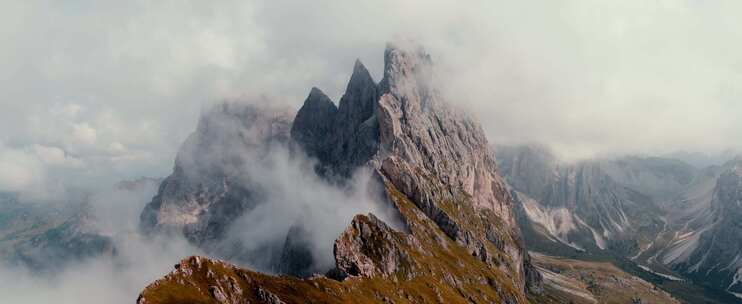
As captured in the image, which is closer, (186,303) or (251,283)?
(186,303)

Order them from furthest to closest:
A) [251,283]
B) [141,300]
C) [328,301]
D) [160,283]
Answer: [328,301] → [251,283] → [160,283] → [141,300]

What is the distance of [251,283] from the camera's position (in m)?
182

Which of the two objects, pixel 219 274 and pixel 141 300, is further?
pixel 219 274

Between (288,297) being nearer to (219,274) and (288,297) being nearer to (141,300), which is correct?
(219,274)

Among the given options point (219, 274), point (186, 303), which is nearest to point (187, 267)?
point (219, 274)

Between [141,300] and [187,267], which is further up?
[187,267]

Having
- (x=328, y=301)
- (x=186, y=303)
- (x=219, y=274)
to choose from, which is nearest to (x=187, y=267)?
(x=219, y=274)

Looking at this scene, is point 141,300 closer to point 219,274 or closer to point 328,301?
point 219,274

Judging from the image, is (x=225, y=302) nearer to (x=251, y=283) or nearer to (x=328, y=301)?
(x=251, y=283)

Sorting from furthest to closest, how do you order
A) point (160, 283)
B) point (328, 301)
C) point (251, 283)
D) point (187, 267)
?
1. point (328, 301)
2. point (251, 283)
3. point (187, 267)
4. point (160, 283)

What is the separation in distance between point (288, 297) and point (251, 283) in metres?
12.6

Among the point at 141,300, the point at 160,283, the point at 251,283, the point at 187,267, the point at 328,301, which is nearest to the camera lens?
the point at 141,300

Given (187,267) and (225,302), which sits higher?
(187,267)

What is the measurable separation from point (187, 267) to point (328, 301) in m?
50.1
